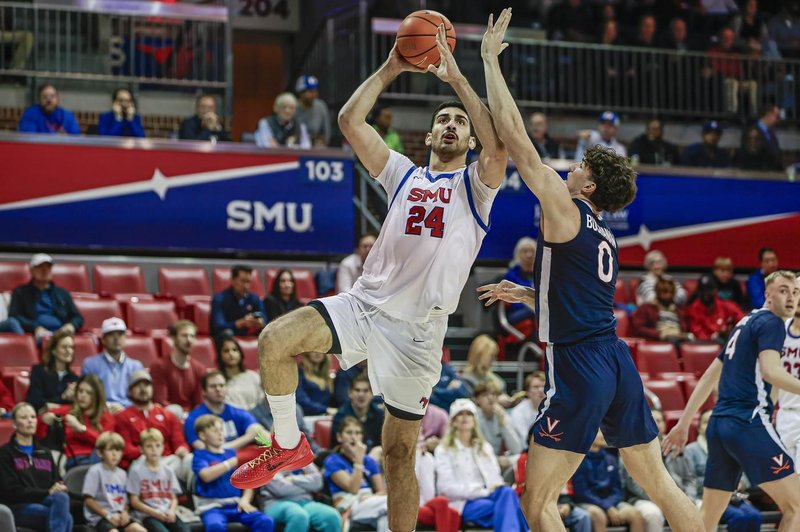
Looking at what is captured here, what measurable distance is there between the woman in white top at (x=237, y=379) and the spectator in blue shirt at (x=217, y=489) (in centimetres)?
82

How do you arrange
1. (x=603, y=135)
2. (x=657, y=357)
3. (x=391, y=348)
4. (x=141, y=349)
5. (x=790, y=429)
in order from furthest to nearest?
(x=603, y=135), (x=657, y=357), (x=141, y=349), (x=790, y=429), (x=391, y=348)

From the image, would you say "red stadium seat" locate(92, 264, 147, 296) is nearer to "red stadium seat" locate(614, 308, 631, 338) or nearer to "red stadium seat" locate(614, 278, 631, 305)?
"red stadium seat" locate(614, 308, 631, 338)

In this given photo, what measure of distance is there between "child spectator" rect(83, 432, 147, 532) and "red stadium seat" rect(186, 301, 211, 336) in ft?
10.4

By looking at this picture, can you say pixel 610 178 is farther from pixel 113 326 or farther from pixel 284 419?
pixel 113 326

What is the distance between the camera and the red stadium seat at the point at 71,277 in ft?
43.0

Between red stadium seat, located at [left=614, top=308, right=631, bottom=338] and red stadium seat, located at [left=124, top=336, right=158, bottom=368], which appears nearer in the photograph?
red stadium seat, located at [left=124, top=336, right=158, bottom=368]

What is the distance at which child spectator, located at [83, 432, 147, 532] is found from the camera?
31.3 feet

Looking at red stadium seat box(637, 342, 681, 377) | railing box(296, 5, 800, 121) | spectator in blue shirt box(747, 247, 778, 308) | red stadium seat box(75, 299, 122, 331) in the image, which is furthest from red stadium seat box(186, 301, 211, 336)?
spectator in blue shirt box(747, 247, 778, 308)

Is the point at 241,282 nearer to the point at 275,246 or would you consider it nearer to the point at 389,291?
the point at 275,246

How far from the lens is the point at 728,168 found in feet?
53.6

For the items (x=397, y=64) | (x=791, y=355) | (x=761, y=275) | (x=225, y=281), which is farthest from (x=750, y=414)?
(x=761, y=275)

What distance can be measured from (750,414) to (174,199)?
7.59 m

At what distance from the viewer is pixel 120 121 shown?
45.1ft

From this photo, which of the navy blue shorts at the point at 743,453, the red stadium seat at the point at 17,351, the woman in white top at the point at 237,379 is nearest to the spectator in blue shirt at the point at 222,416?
the woman in white top at the point at 237,379
